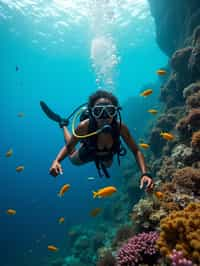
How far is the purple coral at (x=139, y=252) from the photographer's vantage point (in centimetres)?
409

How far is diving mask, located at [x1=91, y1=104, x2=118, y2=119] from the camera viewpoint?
196 inches

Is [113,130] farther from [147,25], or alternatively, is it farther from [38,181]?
[38,181]

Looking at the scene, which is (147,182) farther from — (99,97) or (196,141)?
(196,141)

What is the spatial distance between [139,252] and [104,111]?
9.48 ft

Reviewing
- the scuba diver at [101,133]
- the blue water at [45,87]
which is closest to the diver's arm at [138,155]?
the scuba diver at [101,133]

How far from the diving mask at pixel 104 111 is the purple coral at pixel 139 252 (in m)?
2.59

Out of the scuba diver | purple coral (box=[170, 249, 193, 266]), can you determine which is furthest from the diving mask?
purple coral (box=[170, 249, 193, 266])

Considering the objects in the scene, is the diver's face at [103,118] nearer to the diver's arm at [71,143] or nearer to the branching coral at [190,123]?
the diver's arm at [71,143]

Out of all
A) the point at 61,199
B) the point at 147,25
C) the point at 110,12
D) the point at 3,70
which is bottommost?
the point at 61,199

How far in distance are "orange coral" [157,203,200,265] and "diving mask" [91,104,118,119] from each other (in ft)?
8.01

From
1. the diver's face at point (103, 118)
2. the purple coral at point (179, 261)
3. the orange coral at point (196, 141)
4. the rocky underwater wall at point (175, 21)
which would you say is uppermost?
the rocky underwater wall at point (175, 21)

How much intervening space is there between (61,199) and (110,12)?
3988cm

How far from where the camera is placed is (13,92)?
60.4 m

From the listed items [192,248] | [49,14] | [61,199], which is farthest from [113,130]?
[61,199]
